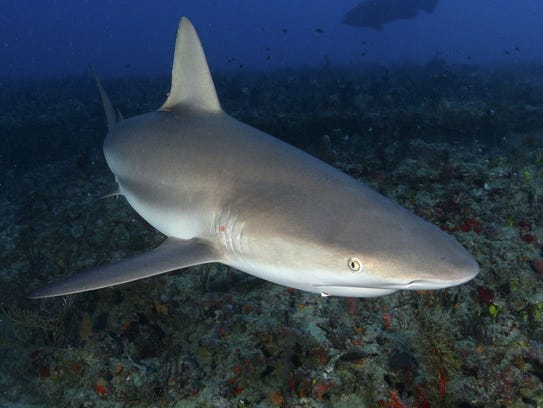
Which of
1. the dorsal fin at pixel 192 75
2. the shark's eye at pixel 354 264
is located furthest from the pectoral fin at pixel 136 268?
the dorsal fin at pixel 192 75

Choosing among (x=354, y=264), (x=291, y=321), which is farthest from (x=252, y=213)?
(x=291, y=321)

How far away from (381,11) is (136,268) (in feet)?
148

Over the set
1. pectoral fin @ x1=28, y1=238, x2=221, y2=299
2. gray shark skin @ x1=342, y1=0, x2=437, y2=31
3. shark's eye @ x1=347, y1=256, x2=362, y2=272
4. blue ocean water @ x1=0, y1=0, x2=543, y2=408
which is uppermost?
shark's eye @ x1=347, y1=256, x2=362, y2=272

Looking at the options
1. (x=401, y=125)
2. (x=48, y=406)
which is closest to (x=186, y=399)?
(x=48, y=406)

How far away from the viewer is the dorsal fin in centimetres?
345

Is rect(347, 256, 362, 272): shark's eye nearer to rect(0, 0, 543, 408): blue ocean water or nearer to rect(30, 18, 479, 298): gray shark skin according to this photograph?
rect(30, 18, 479, 298): gray shark skin

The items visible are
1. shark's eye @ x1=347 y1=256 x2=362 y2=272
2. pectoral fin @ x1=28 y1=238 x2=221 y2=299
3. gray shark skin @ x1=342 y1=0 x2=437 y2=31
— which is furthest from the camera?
gray shark skin @ x1=342 y1=0 x2=437 y2=31

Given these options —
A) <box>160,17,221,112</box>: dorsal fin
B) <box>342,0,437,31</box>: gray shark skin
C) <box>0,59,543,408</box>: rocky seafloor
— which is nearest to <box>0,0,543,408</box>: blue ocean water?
<box>0,59,543,408</box>: rocky seafloor

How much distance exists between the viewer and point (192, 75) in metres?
3.56

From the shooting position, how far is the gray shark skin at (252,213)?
6.34 feet

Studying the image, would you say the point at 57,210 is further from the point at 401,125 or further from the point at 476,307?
the point at 401,125

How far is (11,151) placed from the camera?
11188 millimetres

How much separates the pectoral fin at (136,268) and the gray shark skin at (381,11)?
4424 cm

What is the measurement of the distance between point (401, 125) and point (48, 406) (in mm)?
8588
